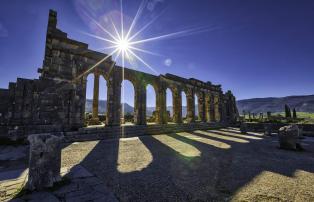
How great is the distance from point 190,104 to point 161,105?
4.10 meters

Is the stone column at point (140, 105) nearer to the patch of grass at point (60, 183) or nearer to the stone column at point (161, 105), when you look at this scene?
the stone column at point (161, 105)

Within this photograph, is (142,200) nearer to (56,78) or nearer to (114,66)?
(56,78)

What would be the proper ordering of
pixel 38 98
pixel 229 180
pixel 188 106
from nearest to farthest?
1. pixel 229 180
2. pixel 38 98
3. pixel 188 106

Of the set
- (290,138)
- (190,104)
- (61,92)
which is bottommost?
(290,138)

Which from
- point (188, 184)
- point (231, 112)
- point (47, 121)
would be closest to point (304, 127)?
point (231, 112)

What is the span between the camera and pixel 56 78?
903cm

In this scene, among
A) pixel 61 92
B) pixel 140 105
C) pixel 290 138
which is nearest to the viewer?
pixel 290 138

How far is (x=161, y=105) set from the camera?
14.6 meters

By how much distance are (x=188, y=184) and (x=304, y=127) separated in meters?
15.7

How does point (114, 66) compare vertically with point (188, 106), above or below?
above

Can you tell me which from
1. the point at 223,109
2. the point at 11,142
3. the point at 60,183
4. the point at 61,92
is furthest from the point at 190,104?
the point at 60,183

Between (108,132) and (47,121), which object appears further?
(108,132)

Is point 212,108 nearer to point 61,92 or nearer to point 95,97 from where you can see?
point 95,97

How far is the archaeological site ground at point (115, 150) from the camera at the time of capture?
3.03m
